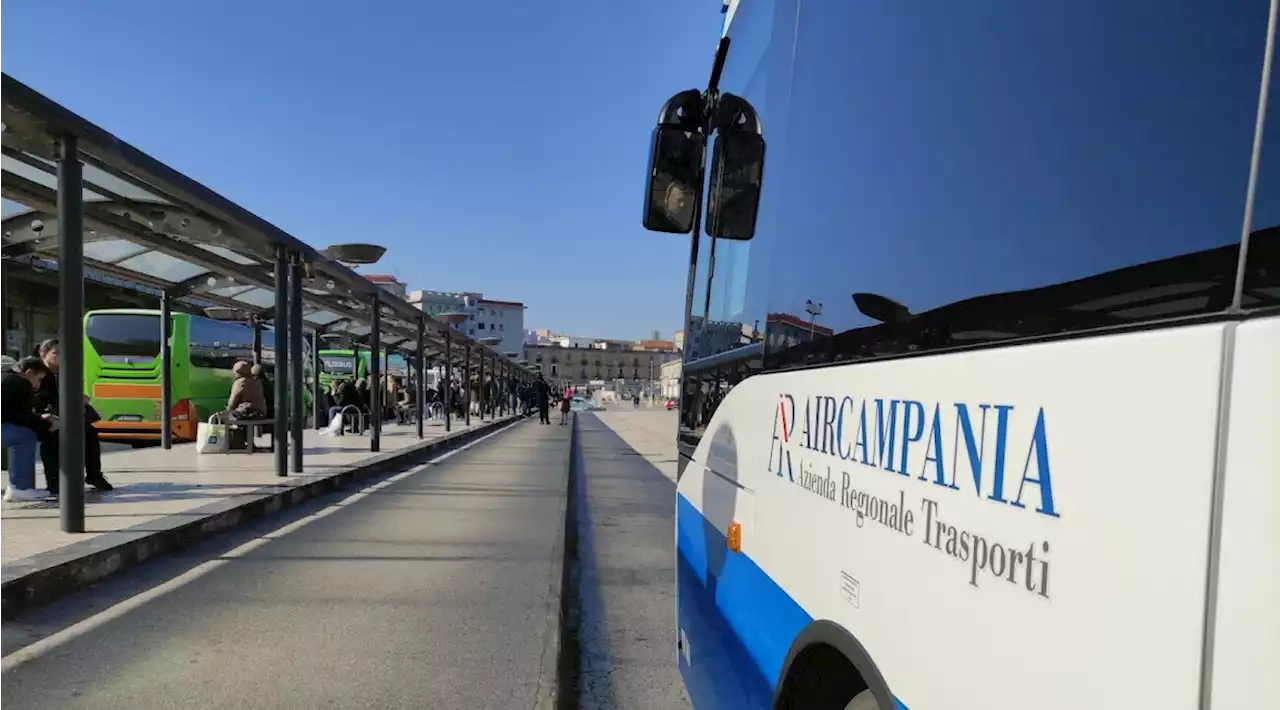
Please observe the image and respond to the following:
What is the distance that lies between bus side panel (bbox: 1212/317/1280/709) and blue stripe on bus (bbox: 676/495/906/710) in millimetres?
780

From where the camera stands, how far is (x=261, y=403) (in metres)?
12.9

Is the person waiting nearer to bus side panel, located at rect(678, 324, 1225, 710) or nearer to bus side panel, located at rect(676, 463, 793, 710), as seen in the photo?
bus side panel, located at rect(676, 463, 793, 710)

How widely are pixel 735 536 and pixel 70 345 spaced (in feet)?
17.4

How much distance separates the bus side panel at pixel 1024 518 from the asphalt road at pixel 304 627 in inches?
94.6

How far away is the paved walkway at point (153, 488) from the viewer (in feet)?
19.4

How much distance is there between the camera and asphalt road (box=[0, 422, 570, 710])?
3.73 metres

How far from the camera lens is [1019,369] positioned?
4.63ft

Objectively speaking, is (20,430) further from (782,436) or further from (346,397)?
(346,397)

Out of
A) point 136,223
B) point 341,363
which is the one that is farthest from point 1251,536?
point 341,363

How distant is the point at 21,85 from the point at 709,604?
5.25m

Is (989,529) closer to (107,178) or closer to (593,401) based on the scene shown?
(107,178)

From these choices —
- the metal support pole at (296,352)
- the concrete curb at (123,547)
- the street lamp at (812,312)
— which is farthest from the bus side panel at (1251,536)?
the metal support pole at (296,352)

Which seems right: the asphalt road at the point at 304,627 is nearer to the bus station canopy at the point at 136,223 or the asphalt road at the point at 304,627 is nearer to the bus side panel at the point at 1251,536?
the bus station canopy at the point at 136,223

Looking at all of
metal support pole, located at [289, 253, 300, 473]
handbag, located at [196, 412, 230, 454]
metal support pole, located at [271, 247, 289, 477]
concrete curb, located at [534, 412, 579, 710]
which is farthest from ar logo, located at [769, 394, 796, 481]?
handbag, located at [196, 412, 230, 454]
